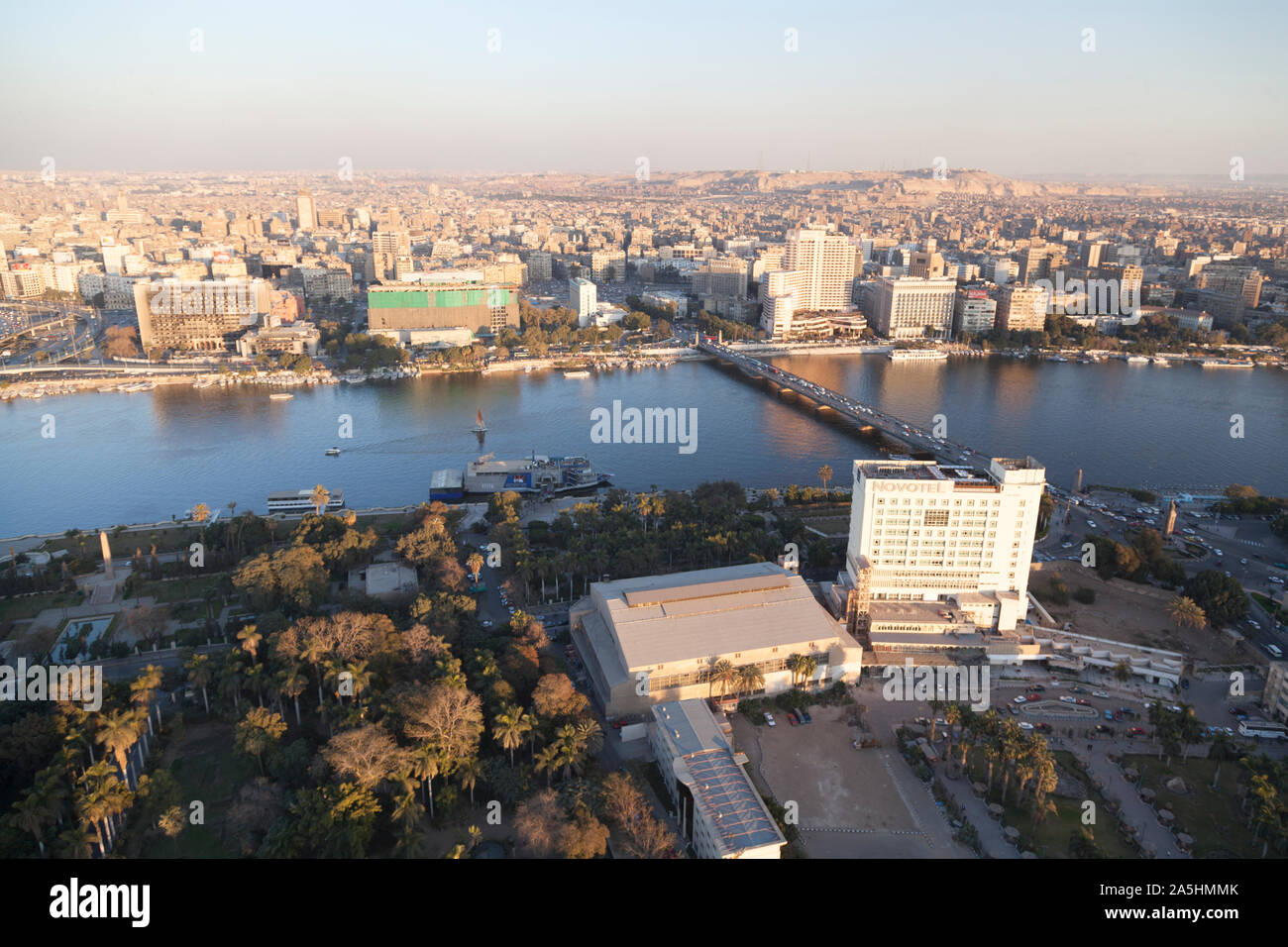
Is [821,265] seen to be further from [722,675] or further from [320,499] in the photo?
[722,675]

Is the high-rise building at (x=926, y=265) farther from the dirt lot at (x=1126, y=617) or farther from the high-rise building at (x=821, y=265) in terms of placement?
the dirt lot at (x=1126, y=617)

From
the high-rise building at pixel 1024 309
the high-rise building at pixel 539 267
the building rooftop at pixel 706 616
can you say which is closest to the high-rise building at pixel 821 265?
the high-rise building at pixel 1024 309

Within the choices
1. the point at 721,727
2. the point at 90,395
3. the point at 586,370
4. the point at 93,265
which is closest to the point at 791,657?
the point at 721,727

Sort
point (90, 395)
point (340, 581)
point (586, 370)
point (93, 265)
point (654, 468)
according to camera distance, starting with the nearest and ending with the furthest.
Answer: point (340, 581)
point (654, 468)
point (90, 395)
point (586, 370)
point (93, 265)

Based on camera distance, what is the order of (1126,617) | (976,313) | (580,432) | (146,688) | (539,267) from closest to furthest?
(146,688), (1126,617), (580,432), (976,313), (539,267)

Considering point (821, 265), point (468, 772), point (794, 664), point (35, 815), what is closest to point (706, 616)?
point (794, 664)
